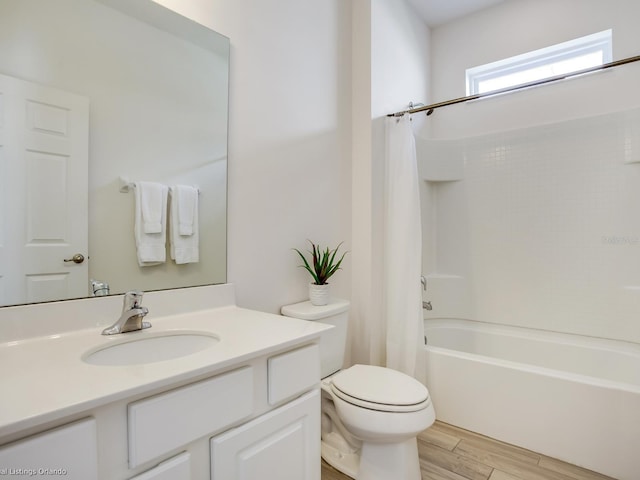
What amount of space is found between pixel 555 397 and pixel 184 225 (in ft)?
6.15

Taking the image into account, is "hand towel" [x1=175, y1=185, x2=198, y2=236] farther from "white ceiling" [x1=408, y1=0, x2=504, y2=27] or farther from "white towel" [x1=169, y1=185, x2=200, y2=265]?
"white ceiling" [x1=408, y1=0, x2=504, y2=27]

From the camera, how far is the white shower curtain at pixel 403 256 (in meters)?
1.95

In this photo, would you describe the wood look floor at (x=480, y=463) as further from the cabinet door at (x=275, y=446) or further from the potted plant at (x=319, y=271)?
the potted plant at (x=319, y=271)

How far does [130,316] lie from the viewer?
1.01 metres

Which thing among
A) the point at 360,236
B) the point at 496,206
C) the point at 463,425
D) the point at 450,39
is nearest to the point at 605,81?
the point at 496,206

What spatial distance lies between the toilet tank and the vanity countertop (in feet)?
1.28

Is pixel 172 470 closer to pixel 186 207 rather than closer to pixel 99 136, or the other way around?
pixel 186 207

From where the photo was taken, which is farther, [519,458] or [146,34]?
[519,458]

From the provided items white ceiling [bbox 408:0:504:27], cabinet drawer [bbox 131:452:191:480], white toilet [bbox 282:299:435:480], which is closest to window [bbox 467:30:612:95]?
white ceiling [bbox 408:0:504:27]

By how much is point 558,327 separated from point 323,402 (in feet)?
5.68

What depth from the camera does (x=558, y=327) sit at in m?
2.27

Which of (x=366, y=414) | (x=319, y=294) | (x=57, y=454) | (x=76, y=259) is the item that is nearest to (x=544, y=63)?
(x=319, y=294)

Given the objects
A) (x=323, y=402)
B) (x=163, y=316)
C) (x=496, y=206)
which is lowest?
(x=323, y=402)

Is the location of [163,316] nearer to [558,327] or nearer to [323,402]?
[323,402]
